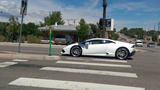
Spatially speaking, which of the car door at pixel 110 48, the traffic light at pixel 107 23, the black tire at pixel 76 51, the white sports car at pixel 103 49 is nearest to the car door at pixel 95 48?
the white sports car at pixel 103 49

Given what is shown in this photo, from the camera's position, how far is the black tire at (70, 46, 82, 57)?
974 cm

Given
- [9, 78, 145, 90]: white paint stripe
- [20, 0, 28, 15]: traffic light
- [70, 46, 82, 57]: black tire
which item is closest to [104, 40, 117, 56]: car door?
[70, 46, 82, 57]: black tire

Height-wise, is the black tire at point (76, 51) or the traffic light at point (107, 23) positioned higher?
the traffic light at point (107, 23)

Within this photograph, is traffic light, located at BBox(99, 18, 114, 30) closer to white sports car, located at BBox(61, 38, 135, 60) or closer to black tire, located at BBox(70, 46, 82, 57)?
white sports car, located at BBox(61, 38, 135, 60)

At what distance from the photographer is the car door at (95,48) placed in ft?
31.0

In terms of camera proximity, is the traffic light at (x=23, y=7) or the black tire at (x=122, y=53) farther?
the traffic light at (x=23, y=7)

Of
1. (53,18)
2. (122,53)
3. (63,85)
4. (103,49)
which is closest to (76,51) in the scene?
(103,49)

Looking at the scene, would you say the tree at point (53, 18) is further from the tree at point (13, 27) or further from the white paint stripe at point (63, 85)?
the white paint stripe at point (63, 85)

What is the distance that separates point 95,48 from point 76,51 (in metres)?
1.24

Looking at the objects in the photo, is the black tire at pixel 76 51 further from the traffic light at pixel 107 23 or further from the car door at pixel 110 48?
the traffic light at pixel 107 23

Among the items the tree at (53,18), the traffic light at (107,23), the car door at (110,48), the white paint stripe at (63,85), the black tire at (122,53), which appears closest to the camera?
the white paint stripe at (63,85)

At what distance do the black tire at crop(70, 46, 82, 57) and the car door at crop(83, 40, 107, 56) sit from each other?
0.32 metres

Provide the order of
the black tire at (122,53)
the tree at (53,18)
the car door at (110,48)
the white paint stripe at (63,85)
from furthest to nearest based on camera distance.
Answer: the tree at (53,18)
the car door at (110,48)
the black tire at (122,53)
the white paint stripe at (63,85)

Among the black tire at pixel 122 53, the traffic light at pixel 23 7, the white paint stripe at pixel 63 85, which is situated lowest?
the white paint stripe at pixel 63 85
